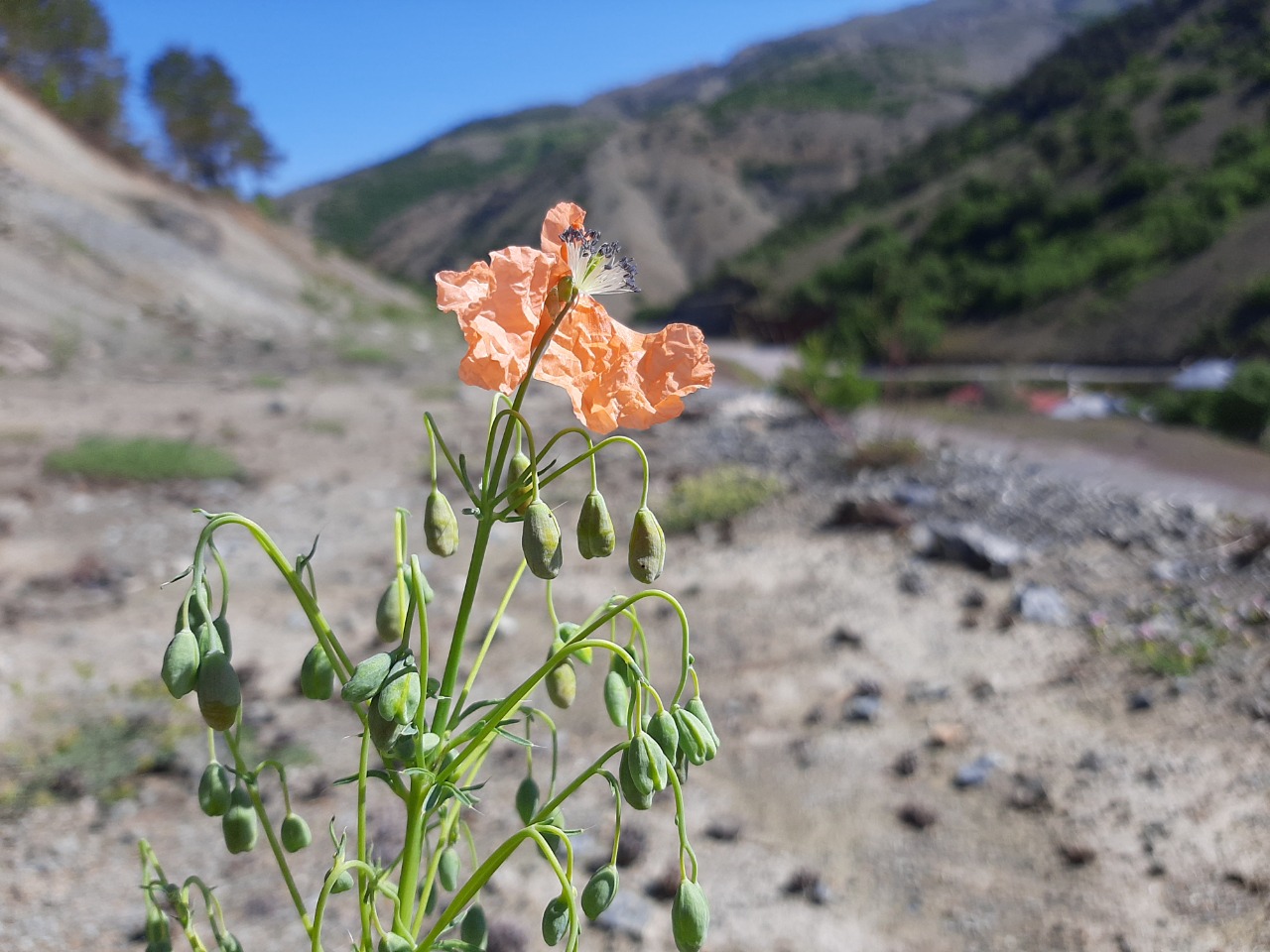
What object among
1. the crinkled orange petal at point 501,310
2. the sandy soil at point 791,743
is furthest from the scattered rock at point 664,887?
the crinkled orange petal at point 501,310

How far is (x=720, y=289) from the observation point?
144 feet

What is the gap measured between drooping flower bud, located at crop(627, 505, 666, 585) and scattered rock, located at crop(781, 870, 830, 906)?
200 centimetres

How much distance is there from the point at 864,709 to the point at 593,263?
3.25m

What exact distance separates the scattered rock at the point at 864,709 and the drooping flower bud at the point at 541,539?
3120 mm

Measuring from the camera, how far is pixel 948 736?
386cm

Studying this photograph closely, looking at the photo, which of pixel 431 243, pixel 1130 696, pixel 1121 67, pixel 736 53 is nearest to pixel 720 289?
pixel 1121 67

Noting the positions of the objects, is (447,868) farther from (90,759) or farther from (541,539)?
(90,759)

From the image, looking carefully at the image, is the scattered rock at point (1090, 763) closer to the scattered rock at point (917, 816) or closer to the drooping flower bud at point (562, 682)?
the scattered rock at point (917, 816)

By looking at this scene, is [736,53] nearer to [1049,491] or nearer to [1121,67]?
[1121,67]

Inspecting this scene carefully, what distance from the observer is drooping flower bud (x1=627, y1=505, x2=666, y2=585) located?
1427mm

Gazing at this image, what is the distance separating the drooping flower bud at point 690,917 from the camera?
1372mm

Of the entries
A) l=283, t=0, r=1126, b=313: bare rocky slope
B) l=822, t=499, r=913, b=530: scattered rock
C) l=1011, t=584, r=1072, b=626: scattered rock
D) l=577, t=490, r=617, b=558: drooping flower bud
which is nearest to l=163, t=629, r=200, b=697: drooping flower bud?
l=577, t=490, r=617, b=558: drooping flower bud

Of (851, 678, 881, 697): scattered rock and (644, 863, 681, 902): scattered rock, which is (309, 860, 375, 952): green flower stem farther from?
(851, 678, 881, 697): scattered rock

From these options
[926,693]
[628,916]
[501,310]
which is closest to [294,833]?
[501,310]
